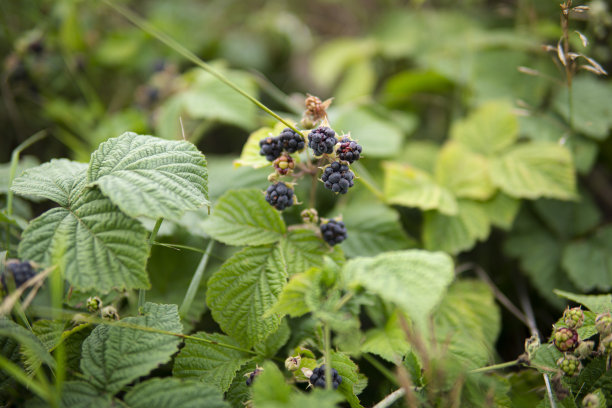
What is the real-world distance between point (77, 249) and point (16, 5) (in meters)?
2.62

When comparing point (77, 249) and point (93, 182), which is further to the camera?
point (93, 182)

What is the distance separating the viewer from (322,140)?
1306mm

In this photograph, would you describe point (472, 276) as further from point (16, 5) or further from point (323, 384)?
point (16, 5)

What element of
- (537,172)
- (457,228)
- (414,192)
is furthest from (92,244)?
(537,172)

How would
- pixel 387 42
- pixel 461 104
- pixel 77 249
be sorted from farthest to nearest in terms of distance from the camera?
1. pixel 387 42
2. pixel 461 104
3. pixel 77 249

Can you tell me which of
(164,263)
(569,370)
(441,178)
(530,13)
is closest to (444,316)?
(569,370)

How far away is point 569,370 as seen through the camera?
51.1 inches

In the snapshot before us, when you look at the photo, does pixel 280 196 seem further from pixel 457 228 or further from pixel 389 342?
pixel 457 228

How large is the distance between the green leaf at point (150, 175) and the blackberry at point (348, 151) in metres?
0.45

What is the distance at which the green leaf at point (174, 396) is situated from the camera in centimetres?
117

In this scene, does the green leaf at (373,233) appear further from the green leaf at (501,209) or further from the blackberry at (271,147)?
the blackberry at (271,147)

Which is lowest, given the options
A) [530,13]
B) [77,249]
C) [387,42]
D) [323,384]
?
[323,384]

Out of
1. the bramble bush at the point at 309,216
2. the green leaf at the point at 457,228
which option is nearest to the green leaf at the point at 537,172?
the bramble bush at the point at 309,216

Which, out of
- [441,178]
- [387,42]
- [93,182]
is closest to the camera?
[93,182]
